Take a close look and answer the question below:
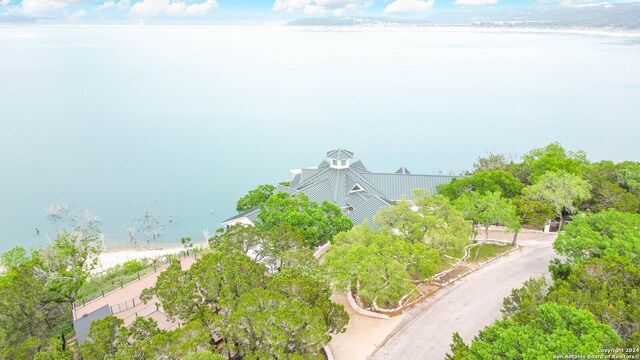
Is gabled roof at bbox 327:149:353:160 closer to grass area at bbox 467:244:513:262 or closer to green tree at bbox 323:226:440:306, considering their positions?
grass area at bbox 467:244:513:262

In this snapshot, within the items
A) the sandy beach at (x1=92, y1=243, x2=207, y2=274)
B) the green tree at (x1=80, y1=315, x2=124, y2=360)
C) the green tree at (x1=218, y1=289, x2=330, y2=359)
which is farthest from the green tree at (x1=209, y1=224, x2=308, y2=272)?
the sandy beach at (x1=92, y1=243, x2=207, y2=274)

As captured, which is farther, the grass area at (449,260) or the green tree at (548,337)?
the grass area at (449,260)

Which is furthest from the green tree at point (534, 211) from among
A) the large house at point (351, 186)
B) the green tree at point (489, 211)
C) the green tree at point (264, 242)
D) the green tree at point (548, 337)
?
the green tree at point (264, 242)

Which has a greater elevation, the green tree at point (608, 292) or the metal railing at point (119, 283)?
the green tree at point (608, 292)

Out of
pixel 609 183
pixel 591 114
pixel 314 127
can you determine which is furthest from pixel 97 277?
pixel 591 114

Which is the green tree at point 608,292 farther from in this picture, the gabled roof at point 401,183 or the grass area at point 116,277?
the grass area at point 116,277
